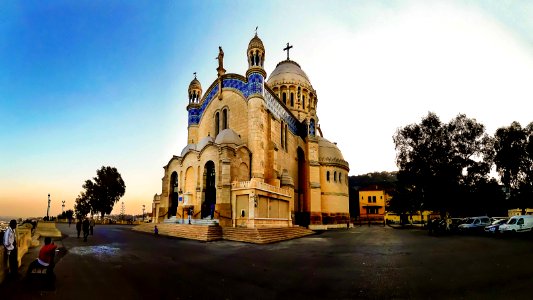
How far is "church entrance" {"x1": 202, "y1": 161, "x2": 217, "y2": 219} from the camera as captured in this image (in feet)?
94.7

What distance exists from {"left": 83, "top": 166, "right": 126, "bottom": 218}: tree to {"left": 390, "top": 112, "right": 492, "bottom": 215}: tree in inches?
1855

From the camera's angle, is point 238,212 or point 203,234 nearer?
point 203,234

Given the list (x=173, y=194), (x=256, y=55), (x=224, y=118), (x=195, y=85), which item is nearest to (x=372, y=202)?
(x=224, y=118)

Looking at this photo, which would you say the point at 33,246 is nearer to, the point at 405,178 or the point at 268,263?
the point at 268,263

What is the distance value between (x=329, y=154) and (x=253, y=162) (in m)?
18.2

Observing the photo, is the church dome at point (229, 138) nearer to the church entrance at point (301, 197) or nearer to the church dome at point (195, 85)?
the church dome at point (195, 85)

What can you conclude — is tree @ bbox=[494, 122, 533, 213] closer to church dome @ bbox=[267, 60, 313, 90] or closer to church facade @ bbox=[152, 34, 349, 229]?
church facade @ bbox=[152, 34, 349, 229]

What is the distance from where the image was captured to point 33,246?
673 inches

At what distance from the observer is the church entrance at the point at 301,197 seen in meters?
39.9

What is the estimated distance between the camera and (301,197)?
41500 mm

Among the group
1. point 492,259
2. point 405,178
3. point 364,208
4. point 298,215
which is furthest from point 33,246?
point 364,208

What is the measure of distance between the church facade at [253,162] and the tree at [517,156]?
19.0 m

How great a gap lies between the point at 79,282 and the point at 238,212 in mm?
17145

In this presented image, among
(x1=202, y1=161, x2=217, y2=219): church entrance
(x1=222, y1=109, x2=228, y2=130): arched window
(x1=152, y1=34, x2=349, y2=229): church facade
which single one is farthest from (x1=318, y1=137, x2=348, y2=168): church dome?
(x1=202, y1=161, x2=217, y2=219): church entrance
